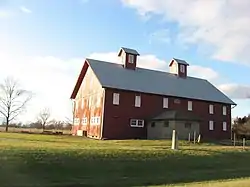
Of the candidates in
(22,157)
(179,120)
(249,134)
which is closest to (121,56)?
(179,120)

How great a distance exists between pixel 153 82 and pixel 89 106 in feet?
30.5

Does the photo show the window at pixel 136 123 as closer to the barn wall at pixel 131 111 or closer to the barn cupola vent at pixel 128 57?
the barn wall at pixel 131 111

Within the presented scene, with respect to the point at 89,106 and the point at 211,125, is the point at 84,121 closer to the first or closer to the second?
the point at 89,106

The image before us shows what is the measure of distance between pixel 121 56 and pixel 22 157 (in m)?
34.5

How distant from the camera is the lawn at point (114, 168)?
18.7m

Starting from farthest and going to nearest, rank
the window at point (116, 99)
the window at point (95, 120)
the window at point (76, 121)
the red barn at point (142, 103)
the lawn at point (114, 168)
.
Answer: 1. the window at point (76, 121)
2. the window at point (95, 120)
3. the window at point (116, 99)
4. the red barn at point (142, 103)
5. the lawn at point (114, 168)

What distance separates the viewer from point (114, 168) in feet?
72.9

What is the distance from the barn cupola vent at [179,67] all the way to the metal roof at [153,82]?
861 mm

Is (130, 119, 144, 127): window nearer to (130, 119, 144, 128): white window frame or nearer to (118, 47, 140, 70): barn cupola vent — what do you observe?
(130, 119, 144, 128): white window frame

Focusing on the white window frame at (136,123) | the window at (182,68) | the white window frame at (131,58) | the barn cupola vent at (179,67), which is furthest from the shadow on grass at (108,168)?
the window at (182,68)

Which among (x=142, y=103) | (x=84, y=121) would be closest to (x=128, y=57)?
(x=142, y=103)

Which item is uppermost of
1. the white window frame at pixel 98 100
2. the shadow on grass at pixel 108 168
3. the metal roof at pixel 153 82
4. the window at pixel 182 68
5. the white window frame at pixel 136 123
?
the window at pixel 182 68

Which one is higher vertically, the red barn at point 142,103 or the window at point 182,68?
the window at point 182,68

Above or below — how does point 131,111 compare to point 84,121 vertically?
above
